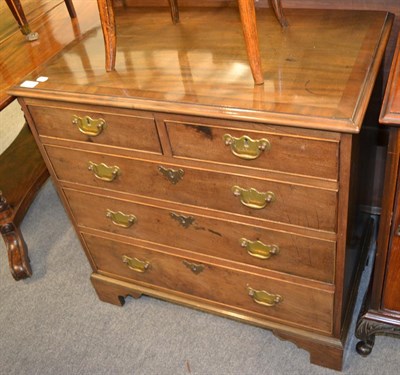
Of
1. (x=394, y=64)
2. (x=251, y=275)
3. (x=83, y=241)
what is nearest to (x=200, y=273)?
(x=251, y=275)

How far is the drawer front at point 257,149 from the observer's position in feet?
3.79

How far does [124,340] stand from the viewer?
6.22 ft

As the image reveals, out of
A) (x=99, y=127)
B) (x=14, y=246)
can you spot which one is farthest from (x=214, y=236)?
(x=14, y=246)

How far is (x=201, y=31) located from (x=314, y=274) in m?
0.84

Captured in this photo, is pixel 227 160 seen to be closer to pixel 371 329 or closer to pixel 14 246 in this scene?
pixel 371 329

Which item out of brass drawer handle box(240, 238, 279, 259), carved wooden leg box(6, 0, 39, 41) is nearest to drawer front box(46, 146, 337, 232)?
brass drawer handle box(240, 238, 279, 259)

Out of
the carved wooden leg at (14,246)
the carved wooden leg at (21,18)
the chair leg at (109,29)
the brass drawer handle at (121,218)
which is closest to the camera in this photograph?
the chair leg at (109,29)

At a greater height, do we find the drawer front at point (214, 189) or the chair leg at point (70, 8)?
the chair leg at point (70, 8)

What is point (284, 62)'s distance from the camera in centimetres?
133

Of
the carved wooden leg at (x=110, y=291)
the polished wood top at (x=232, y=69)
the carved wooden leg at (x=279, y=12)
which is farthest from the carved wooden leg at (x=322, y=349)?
the carved wooden leg at (x=279, y=12)

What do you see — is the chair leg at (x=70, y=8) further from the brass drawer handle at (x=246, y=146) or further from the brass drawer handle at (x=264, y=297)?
the brass drawer handle at (x=264, y=297)

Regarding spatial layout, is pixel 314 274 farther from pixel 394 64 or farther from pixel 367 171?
pixel 394 64

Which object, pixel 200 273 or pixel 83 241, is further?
pixel 83 241

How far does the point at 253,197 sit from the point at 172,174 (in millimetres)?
248
